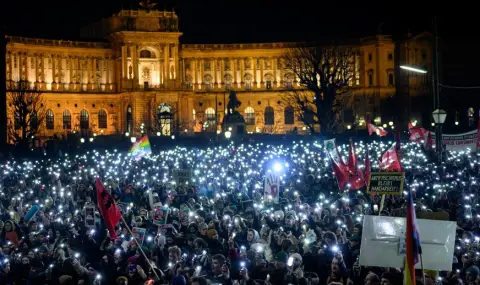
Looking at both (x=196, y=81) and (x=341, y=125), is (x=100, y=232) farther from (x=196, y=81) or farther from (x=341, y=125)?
(x=196, y=81)

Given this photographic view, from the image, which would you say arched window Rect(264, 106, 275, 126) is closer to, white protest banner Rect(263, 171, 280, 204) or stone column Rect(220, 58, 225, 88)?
stone column Rect(220, 58, 225, 88)

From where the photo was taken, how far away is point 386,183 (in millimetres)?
16812

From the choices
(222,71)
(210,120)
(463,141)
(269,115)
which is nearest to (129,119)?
(210,120)

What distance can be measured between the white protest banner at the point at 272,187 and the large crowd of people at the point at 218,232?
0.24m

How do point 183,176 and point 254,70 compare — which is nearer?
point 183,176

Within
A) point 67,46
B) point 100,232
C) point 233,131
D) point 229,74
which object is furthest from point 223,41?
point 100,232

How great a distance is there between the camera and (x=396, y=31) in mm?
115062

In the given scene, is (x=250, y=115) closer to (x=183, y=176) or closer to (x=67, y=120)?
(x=67, y=120)

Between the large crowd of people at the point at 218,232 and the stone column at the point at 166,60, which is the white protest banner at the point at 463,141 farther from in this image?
the stone column at the point at 166,60

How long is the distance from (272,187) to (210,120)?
88912 millimetres

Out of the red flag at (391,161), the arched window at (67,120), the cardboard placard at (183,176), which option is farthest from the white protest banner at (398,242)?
the arched window at (67,120)

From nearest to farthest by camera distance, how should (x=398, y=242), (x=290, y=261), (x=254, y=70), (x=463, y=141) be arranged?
(x=398, y=242), (x=290, y=261), (x=463, y=141), (x=254, y=70)

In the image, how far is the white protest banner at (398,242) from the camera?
1180 cm

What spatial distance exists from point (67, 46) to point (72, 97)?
6.09m
